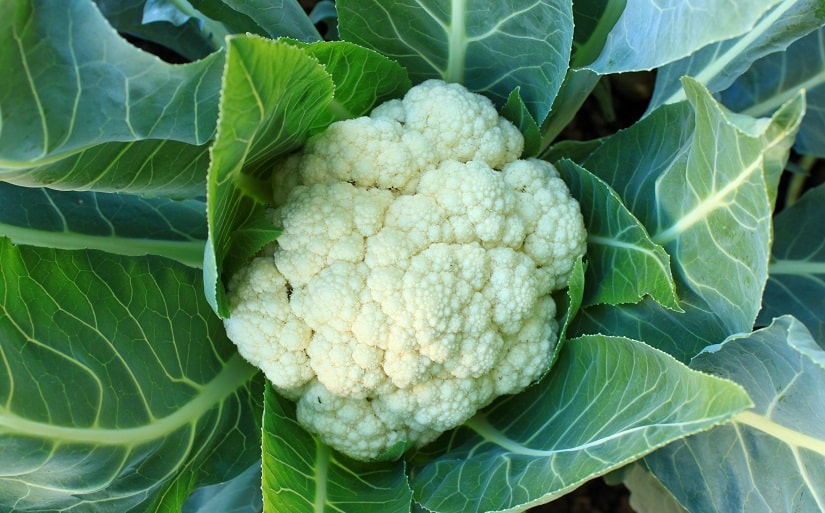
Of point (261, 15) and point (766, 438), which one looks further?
point (261, 15)

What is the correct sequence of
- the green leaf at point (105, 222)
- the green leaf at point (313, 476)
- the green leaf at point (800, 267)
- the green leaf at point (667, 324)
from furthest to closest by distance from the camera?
the green leaf at point (800, 267), the green leaf at point (105, 222), the green leaf at point (667, 324), the green leaf at point (313, 476)

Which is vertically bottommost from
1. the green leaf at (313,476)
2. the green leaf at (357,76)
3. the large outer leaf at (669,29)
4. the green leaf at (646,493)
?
the green leaf at (646,493)

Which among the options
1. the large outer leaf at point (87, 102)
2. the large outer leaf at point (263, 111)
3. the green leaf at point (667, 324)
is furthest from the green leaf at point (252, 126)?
the green leaf at point (667, 324)

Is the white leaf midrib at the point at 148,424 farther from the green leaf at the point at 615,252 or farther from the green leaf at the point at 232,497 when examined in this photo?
the green leaf at the point at 615,252

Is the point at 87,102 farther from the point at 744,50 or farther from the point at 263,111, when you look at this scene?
the point at 744,50

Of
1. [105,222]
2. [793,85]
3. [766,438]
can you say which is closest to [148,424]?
[105,222]

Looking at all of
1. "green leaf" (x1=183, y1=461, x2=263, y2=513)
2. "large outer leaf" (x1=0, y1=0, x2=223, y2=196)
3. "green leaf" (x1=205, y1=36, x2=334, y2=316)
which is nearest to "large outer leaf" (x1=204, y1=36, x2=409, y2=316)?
"green leaf" (x1=205, y1=36, x2=334, y2=316)

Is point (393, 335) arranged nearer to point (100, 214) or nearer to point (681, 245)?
point (681, 245)
